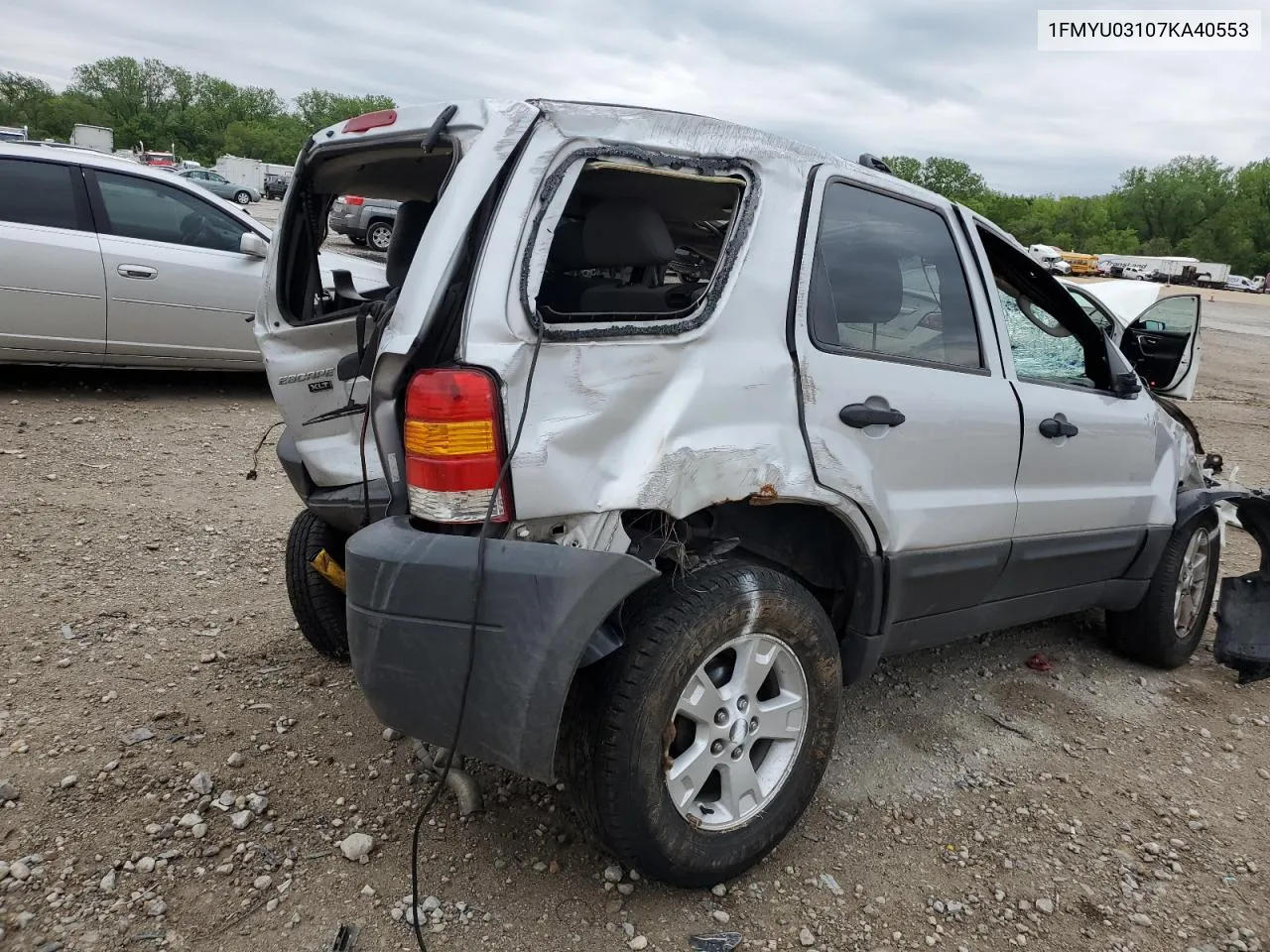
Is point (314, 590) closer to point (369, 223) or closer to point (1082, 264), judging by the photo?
point (369, 223)

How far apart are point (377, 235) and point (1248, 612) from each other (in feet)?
54.2

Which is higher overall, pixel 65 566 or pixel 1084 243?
pixel 1084 243

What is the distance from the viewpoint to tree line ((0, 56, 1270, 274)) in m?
83.4

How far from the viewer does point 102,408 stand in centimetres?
661

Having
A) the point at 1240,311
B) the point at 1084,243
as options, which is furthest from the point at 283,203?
the point at 1084,243

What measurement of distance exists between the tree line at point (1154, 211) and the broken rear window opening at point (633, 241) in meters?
87.1

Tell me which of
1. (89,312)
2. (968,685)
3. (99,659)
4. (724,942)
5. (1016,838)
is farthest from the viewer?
(89,312)

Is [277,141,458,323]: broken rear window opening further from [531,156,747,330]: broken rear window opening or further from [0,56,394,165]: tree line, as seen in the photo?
[0,56,394,165]: tree line

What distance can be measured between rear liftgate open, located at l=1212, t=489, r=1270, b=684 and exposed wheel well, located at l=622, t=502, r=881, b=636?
2.19m

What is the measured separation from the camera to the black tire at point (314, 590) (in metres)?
3.26

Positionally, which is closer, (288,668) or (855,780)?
(855,780)

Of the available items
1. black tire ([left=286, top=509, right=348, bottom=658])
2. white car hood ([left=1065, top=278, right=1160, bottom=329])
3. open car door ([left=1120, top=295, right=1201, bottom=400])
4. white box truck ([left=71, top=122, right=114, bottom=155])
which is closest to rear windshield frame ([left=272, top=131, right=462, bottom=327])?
black tire ([left=286, top=509, right=348, bottom=658])

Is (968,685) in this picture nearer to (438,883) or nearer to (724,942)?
(724,942)

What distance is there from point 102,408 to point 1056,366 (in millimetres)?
6268
